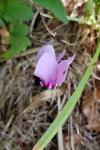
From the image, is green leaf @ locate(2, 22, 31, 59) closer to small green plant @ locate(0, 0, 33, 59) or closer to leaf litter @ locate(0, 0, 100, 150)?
small green plant @ locate(0, 0, 33, 59)

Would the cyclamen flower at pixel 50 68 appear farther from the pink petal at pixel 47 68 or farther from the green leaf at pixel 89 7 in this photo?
the green leaf at pixel 89 7

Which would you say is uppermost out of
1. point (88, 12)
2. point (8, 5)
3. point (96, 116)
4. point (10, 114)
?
point (8, 5)

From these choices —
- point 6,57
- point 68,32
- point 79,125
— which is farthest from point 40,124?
point 68,32

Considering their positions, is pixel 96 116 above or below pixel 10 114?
below

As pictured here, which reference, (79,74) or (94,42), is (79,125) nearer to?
(79,74)

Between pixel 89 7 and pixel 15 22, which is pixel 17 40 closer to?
pixel 15 22

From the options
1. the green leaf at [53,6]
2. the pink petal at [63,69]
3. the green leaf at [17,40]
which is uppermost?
the green leaf at [53,6]

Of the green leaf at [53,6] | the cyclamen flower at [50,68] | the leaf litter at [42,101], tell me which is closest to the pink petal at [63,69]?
the cyclamen flower at [50,68]
